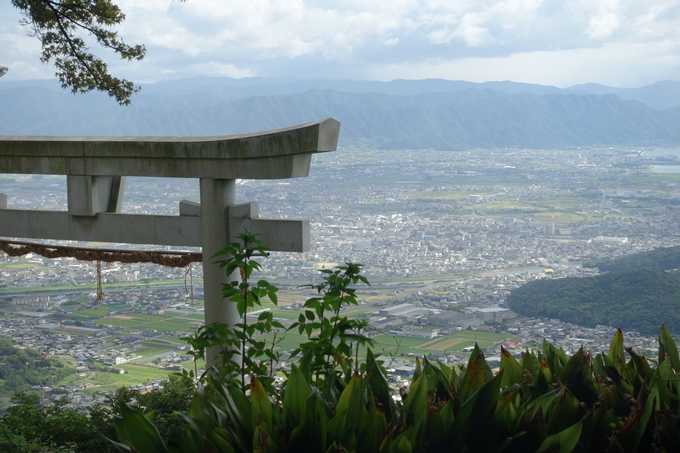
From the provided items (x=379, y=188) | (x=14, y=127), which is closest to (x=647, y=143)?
(x=379, y=188)

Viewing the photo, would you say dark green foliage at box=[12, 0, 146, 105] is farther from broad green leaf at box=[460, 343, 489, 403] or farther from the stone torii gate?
broad green leaf at box=[460, 343, 489, 403]

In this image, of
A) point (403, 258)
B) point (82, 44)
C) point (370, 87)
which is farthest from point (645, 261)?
point (370, 87)

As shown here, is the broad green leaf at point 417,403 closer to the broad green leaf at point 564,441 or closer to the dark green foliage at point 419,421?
the dark green foliage at point 419,421

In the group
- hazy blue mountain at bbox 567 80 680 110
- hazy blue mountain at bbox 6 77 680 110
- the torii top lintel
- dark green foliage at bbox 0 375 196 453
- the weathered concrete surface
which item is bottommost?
dark green foliage at bbox 0 375 196 453

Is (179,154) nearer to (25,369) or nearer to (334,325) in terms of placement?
(334,325)

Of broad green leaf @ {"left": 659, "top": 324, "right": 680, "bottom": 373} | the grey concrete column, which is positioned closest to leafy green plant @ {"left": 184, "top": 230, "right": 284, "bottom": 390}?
the grey concrete column

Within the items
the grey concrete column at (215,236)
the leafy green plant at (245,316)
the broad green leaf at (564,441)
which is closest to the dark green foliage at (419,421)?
the broad green leaf at (564,441)
